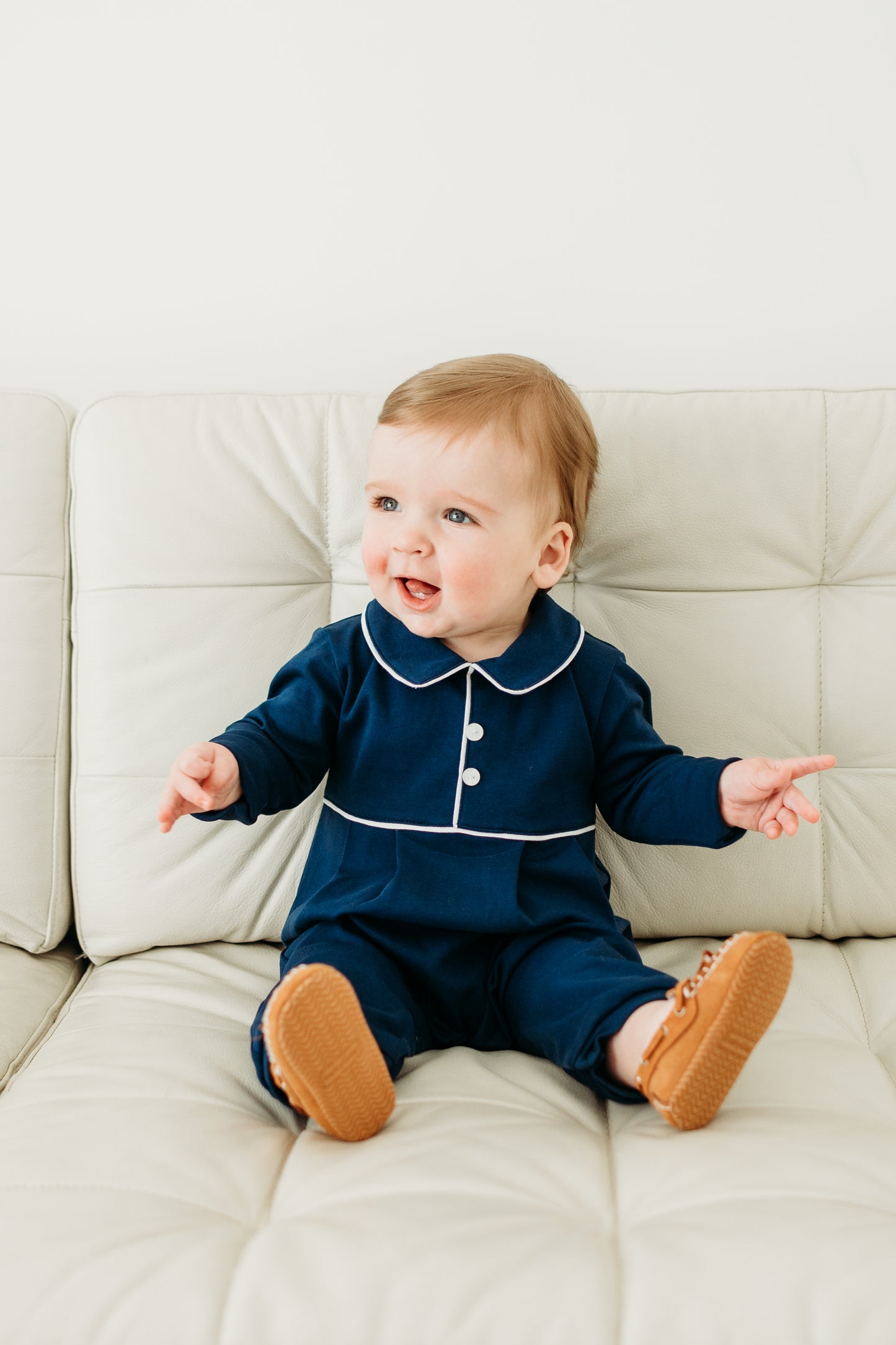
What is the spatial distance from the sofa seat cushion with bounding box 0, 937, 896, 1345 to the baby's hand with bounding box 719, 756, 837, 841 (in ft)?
0.73

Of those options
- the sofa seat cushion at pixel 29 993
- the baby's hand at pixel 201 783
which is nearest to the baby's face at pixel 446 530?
the baby's hand at pixel 201 783

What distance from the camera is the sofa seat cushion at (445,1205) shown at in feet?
2.38

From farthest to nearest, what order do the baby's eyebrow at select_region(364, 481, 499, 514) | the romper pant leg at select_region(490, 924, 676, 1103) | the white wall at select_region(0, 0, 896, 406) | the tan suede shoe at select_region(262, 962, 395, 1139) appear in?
the white wall at select_region(0, 0, 896, 406)
the baby's eyebrow at select_region(364, 481, 499, 514)
the romper pant leg at select_region(490, 924, 676, 1103)
the tan suede shoe at select_region(262, 962, 395, 1139)

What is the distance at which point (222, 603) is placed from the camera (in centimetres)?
132

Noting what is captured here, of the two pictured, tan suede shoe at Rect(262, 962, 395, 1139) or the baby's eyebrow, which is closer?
tan suede shoe at Rect(262, 962, 395, 1139)

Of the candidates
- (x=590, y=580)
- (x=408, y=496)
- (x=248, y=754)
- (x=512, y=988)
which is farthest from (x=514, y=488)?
(x=512, y=988)

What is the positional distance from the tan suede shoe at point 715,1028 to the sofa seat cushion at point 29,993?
63cm

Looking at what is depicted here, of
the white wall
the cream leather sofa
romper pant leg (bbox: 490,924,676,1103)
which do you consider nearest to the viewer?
romper pant leg (bbox: 490,924,676,1103)

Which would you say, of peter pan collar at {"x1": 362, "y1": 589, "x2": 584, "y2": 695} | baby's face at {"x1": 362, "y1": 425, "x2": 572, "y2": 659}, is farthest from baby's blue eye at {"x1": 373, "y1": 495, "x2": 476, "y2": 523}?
peter pan collar at {"x1": 362, "y1": 589, "x2": 584, "y2": 695}

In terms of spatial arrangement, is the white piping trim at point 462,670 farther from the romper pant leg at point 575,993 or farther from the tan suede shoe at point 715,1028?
the tan suede shoe at point 715,1028

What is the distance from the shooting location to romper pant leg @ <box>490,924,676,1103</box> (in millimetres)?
994

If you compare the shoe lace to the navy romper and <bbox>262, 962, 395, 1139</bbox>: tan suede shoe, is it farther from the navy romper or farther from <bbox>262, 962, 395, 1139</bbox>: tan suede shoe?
<bbox>262, 962, 395, 1139</bbox>: tan suede shoe

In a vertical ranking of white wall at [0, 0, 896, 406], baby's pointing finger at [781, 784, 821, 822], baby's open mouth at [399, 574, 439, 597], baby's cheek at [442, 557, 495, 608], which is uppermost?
white wall at [0, 0, 896, 406]

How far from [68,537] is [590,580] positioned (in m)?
0.65
